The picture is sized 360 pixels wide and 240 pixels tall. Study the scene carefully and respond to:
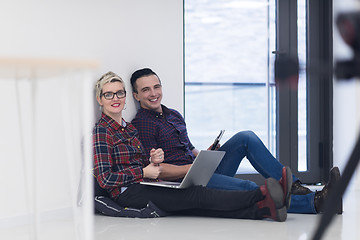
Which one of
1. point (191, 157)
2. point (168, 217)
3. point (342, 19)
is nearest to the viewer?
point (342, 19)

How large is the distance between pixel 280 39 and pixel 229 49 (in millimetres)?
450

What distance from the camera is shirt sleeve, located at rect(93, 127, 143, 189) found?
2.94 meters

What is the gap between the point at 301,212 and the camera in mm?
3152

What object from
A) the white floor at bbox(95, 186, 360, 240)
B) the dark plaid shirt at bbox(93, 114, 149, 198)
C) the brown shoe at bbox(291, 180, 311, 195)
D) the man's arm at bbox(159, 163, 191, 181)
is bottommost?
the white floor at bbox(95, 186, 360, 240)

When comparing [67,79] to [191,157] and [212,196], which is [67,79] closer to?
[212,196]

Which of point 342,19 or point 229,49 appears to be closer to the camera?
point 342,19

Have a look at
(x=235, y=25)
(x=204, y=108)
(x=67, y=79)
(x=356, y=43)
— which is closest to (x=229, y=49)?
(x=235, y=25)

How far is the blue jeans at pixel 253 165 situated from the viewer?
3107 millimetres

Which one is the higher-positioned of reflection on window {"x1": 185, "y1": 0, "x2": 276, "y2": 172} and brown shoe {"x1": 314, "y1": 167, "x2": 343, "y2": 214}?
reflection on window {"x1": 185, "y1": 0, "x2": 276, "y2": 172}

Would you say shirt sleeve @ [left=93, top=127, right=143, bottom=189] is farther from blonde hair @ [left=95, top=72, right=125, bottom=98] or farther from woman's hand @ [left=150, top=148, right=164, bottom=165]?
blonde hair @ [left=95, top=72, right=125, bottom=98]

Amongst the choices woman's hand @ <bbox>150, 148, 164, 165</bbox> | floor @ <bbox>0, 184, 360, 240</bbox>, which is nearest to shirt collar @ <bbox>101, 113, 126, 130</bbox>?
woman's hand @ <bbox>150, 148, 164, 165</bbox>

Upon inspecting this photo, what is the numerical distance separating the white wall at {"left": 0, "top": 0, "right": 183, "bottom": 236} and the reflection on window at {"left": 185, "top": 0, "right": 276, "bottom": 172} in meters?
0.50

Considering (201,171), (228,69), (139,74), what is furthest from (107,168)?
(228,69)

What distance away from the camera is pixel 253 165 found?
10.6 ft
